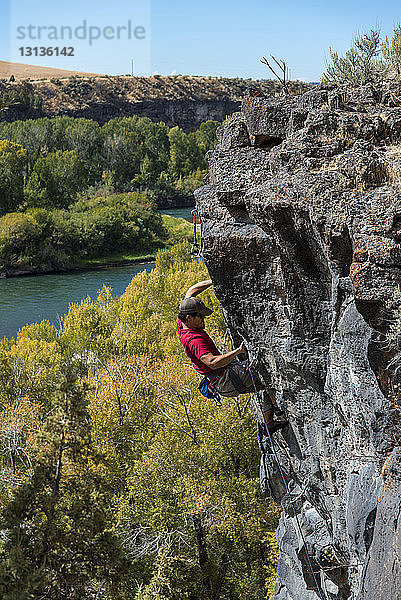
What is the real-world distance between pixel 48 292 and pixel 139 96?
9698 cm

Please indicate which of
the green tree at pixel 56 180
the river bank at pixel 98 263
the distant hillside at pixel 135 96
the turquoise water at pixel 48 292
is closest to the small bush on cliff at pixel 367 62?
the turquoise water at pixel 48 292

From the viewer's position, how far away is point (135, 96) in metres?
134

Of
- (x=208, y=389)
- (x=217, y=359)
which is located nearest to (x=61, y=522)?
(x=208, y=389)

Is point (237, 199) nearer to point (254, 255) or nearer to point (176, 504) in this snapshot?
point (254, 255)

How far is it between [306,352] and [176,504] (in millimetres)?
11816

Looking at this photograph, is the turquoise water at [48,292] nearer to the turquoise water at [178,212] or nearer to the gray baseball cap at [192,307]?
the turquoise water at [178,212]

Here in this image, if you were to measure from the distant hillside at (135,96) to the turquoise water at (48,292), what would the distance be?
65098 millimetres

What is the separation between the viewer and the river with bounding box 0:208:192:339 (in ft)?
136

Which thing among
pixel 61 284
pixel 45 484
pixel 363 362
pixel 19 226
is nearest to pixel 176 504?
pixel 45 484

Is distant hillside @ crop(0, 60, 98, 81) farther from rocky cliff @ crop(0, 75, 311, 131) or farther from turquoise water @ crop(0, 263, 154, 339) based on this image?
turquoise water @ crop(0, 263, 154, 339)

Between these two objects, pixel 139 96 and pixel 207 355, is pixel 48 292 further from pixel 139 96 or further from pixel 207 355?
pixel 139 96

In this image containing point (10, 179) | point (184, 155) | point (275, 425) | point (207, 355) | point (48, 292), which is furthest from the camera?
point (184, 155)

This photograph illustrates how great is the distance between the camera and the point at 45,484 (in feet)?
39.5

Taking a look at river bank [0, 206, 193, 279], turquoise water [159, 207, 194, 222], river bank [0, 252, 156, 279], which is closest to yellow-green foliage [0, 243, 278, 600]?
river bank [0, 252, 156, 279]
